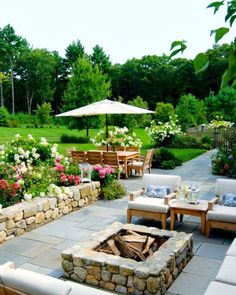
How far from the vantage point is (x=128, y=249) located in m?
4.32

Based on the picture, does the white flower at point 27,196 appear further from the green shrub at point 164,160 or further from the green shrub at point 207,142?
the green shrub at point 207,142

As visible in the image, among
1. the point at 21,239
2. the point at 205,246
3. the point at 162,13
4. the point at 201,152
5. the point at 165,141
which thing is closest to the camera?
the point at 162,13

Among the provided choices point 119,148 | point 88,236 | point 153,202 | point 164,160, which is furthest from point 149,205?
point 164,160

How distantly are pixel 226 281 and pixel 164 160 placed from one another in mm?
9152

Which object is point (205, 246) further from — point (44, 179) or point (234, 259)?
point (44, 179)

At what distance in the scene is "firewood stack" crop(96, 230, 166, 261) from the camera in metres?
4.29

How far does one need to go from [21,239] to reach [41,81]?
141ft

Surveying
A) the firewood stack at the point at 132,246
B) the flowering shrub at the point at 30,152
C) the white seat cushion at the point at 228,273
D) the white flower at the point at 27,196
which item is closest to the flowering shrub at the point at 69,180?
the flowering shrub at the point at 30,152

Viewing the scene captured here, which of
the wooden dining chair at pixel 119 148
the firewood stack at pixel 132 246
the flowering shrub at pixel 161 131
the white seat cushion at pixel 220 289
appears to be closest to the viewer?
the white seat cushion at pixel 220 289

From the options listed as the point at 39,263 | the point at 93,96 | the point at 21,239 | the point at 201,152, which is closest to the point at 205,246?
the point at 39,263

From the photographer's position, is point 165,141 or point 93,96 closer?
point 165,141

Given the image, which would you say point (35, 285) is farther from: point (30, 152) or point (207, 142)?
point (207, 142)

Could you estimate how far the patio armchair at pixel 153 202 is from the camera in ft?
18.6

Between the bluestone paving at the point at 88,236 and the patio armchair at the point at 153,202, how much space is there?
1.46 ft
